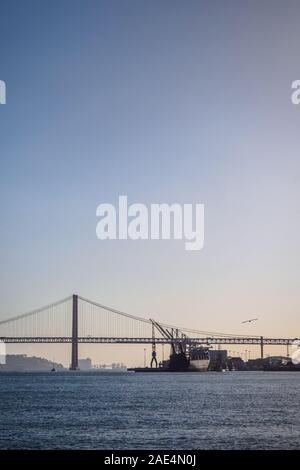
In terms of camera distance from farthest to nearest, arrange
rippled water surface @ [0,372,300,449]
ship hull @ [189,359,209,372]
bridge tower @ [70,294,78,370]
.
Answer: ship hull @ [189,359,209,372], bridge tower @ [70,294,78,370], rippled water surface @ [0,372,300,449]

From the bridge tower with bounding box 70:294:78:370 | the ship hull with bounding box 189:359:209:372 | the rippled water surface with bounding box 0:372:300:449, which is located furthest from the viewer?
the ship hull with bounding box 189:359:209:372

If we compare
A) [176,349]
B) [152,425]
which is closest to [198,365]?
[176,349]

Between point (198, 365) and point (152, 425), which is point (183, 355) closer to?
point (198, 365)

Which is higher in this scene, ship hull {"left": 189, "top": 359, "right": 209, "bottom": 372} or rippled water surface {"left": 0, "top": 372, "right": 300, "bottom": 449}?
rippled water surface {"left": 0, "top": 372, "right": 300, "bottom": 449}

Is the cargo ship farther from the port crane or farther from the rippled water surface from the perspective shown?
the rippled water surface

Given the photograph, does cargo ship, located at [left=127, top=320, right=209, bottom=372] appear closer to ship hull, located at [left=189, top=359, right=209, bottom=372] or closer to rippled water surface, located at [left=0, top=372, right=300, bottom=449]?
ship hull, located at [left=189, top=359, right=209, bottom=372]

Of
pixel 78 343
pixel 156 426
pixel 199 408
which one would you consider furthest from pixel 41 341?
pixel 156 426

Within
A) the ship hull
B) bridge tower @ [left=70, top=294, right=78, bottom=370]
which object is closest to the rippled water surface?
bridge tower @ [left=70, top=294, right=78, bottom=370]

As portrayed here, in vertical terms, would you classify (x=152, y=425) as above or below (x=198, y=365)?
above

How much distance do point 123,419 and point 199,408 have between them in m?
9.59

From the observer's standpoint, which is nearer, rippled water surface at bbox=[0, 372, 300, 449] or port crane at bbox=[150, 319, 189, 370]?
rippled water surface at bbox=[0, 372, 300, 449]

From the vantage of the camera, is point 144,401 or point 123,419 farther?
point 144,401
